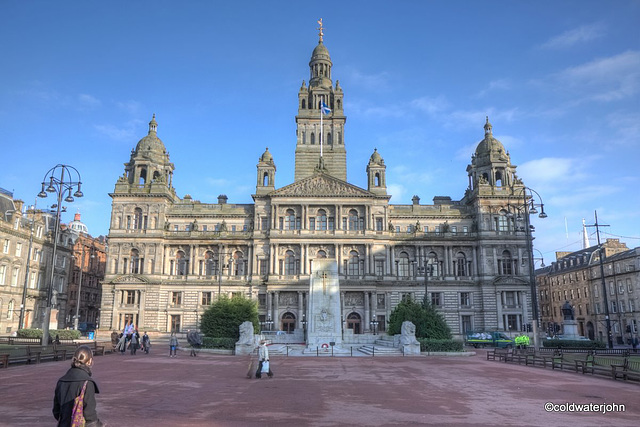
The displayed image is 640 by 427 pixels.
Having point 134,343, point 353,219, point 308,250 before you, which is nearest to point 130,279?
point 308,250

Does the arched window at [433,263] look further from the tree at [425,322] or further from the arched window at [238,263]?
the tree at [425,322]

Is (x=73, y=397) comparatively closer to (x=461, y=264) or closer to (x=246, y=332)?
(x=246, y=332)

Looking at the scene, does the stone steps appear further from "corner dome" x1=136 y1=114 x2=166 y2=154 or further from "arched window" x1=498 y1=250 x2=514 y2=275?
"corner dome" x1=136 y1=114 x2=166 y2=154

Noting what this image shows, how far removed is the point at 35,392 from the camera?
16.3 metres

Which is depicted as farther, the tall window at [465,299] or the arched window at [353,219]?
the arched window at [353,219]

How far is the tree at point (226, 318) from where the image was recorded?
4141 cm

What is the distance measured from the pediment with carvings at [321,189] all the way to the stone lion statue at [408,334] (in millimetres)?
31803

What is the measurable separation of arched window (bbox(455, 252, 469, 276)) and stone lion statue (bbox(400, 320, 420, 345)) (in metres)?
33.9

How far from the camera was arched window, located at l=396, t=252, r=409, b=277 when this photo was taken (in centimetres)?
7019

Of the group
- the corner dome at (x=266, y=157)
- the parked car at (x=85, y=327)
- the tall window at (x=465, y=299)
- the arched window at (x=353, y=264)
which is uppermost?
the corner dome at (x=266, y=157)

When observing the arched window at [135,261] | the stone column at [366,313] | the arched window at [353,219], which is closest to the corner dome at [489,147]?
the arched window at [353,219]

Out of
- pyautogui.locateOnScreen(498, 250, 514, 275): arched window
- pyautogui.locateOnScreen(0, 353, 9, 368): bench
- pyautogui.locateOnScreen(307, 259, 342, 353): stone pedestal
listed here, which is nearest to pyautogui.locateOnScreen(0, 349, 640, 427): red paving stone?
pyautogui.locateOnScreen(0, 353, 9, 368): bench

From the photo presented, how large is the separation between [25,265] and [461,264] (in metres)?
60.3

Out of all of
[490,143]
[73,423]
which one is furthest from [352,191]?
[73,423]
